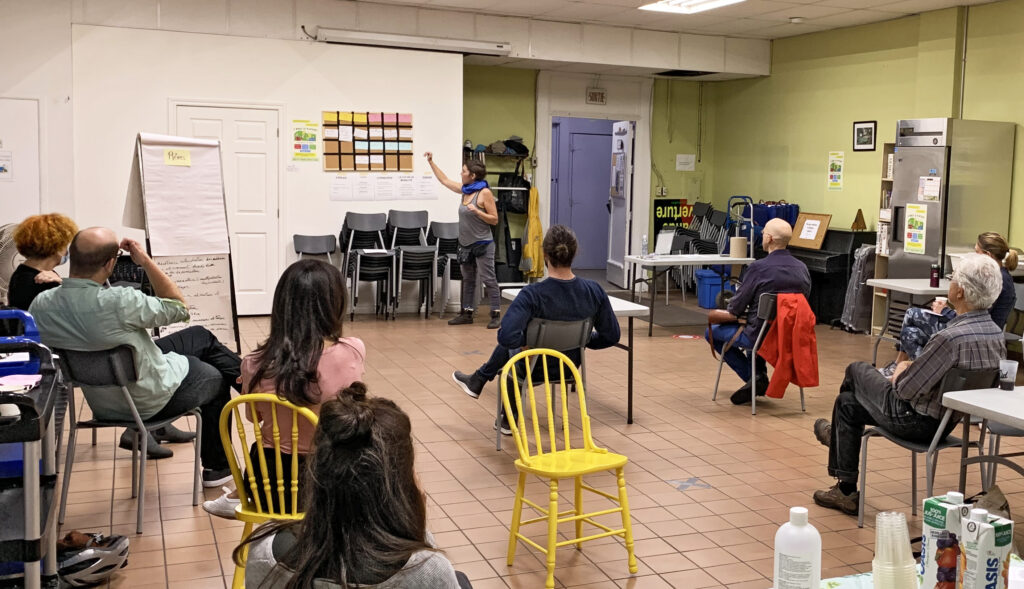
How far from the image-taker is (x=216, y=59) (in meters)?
9.02

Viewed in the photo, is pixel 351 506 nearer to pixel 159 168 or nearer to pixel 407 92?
pixel 159 168

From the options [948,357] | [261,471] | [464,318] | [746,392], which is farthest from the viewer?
[464,318]

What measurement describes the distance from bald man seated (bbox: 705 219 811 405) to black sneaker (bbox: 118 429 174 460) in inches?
131

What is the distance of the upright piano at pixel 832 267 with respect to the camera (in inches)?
381

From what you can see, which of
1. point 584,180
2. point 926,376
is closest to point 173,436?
point 926,376

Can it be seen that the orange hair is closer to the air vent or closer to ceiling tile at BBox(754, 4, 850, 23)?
ceiling tile at BBox(754, 4, 850, 23)

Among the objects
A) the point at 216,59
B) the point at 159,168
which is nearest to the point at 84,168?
the point at 216,59

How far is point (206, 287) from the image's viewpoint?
17.5ft

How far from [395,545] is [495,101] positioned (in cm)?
1010

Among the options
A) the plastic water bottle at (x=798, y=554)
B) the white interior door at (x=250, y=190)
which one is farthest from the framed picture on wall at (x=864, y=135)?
the plastic water bottle at (x=798, y=554)

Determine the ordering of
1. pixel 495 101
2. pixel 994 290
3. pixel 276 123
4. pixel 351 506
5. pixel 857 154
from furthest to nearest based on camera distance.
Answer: pixel 495 101, pixel 857 154, pixel 276 123, pixel 994 290, pixel 351 506

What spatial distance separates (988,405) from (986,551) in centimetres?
166

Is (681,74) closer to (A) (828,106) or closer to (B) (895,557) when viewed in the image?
(A) (828,106)

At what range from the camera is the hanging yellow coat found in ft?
35.7
